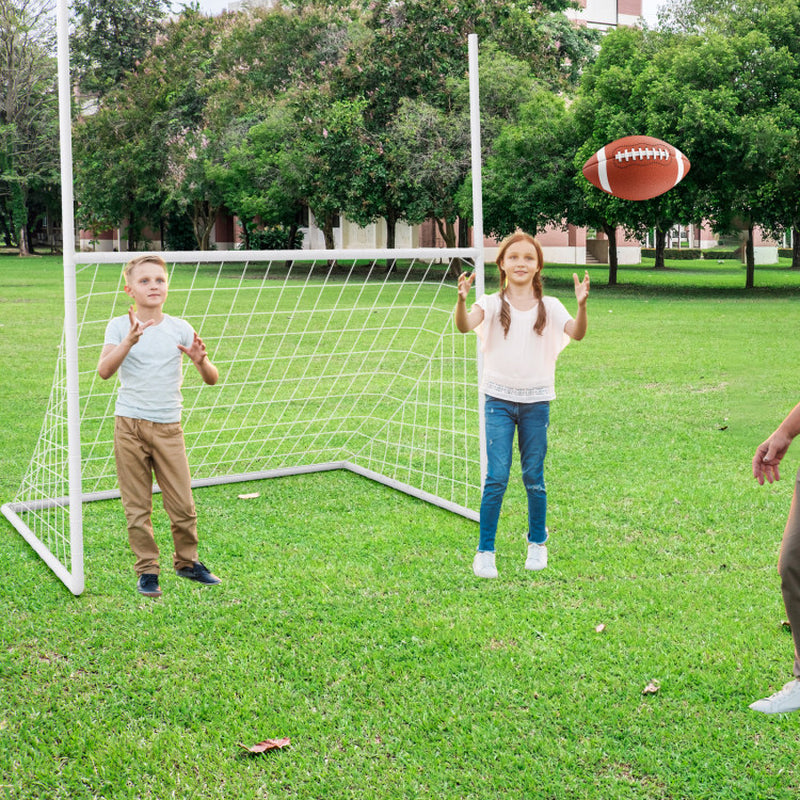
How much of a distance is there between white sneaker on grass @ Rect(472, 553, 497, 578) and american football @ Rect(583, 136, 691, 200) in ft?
27.3

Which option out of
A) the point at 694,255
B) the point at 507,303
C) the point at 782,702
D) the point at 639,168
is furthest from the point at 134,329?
the point at 694,255

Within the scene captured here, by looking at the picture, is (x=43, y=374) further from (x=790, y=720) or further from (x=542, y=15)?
(x=542, y=15)

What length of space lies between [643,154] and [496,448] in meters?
8.94

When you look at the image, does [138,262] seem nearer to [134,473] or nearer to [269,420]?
[134,473]

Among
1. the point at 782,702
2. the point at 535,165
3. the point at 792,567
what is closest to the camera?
the point at 792,567

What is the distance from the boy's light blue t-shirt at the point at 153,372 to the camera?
163 inches

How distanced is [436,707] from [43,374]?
820cm

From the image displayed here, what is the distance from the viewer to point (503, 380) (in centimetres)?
443

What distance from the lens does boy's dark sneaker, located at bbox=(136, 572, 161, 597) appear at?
4332 millimetres

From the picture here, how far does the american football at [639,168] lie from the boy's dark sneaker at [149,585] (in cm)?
906

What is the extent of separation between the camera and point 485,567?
4.54m

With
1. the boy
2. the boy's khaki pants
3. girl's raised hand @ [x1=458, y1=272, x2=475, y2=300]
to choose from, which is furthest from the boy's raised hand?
girl's raised hand @ [x1=458, y1=272, x2=475, y2=300]

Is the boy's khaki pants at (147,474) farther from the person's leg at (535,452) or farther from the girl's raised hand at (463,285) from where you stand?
the person's leg at (535,452)

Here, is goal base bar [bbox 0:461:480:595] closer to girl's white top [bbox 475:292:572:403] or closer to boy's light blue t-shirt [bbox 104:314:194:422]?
boy's light blue t-shirt [bbox 104:314:194:422]
